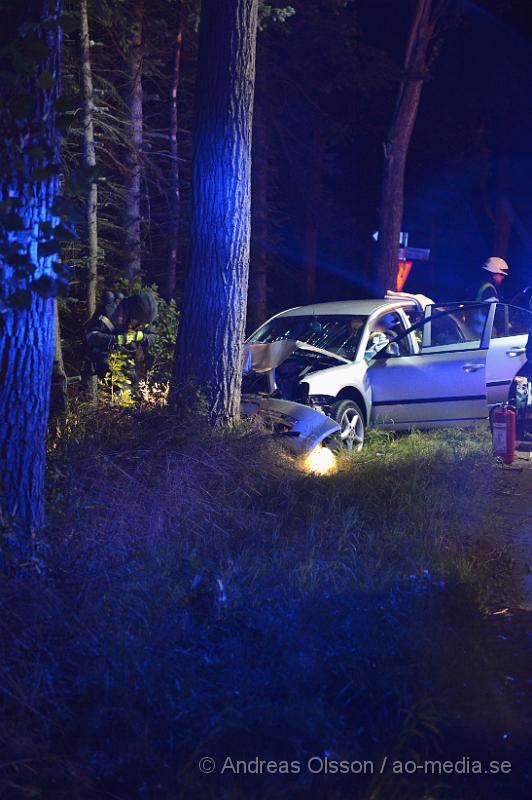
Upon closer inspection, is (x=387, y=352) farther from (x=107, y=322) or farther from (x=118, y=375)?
(x=107, y=322)

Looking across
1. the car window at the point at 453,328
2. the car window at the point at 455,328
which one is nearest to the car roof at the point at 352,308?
the car window at the point at 453,328

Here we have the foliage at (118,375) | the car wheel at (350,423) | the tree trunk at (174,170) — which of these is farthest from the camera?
the tree trunk at (174,170)

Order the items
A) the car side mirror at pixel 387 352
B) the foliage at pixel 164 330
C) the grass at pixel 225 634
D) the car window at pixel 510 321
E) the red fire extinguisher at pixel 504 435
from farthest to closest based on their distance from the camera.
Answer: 1. the foliage at pixel 164 330
2. the car window at pixel 510 321
3. the car side mirror at pixel 387 352
4. the red fire extinguisher at pixel 504 435
5. the grass at pixel 225 634

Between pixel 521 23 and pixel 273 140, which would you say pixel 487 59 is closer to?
pixel 521 23

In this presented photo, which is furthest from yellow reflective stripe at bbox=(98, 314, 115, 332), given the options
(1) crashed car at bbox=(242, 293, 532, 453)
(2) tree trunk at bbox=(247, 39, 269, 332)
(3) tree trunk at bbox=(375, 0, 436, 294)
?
(2) tree trunk at bbox=(247, 39, 269, 332)

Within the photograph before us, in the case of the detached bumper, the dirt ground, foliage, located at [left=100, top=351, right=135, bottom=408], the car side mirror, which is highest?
A: the car side mirror

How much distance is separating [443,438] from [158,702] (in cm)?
722

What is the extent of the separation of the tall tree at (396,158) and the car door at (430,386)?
26.5 ft

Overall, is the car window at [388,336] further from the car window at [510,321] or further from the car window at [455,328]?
the car window at [510,321]

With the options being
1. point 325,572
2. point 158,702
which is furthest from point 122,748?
point 325,572

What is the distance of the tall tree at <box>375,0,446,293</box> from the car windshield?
7.24 m

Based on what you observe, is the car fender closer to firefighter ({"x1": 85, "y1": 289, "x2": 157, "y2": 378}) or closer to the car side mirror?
the car side mirror

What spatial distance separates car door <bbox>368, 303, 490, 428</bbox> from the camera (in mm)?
10398

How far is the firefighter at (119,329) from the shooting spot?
1038cm
